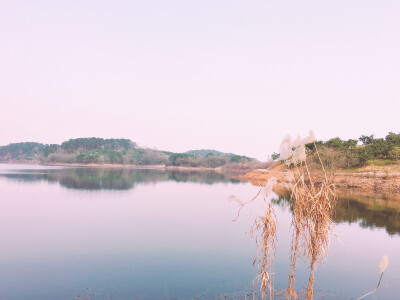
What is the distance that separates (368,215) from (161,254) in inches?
685

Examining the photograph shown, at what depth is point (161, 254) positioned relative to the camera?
13.7 m

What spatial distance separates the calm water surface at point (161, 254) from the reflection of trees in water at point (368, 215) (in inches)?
2.7

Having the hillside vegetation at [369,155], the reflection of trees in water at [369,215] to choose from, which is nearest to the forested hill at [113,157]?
the hillside vegetation at [369,155]

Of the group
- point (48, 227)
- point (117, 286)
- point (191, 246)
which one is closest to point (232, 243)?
point (191, 246)

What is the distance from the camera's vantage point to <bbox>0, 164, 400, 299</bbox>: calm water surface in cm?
987

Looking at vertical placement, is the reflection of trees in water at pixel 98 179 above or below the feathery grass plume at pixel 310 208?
below

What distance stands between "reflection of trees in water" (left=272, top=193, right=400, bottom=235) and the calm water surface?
0.07m

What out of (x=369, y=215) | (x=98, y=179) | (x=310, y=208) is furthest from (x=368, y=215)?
(x=98, y=179)

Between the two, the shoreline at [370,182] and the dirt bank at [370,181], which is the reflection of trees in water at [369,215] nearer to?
the shoreline at [370,182]

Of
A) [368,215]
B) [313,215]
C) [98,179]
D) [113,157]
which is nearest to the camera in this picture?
[313,215]

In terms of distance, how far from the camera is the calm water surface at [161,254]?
9.87 meters

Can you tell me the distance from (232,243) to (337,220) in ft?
32.3

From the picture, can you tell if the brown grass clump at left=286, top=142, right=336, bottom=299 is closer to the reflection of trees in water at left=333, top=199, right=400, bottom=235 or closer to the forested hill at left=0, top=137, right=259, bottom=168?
the reflection of trees in water at left=333, top=199, right=400, bottom=235

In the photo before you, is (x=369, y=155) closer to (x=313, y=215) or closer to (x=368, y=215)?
(x=368, y=215)
